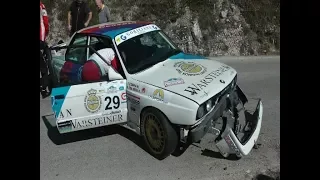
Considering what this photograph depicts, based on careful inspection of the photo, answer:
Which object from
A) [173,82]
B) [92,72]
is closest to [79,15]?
[92,72]

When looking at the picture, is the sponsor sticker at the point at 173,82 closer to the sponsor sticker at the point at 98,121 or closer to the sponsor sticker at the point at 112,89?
the sponsor sticker at the point at 112,89

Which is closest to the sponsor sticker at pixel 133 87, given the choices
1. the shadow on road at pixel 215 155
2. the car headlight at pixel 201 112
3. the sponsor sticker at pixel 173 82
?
the sponsor sticker at pixel 173 82

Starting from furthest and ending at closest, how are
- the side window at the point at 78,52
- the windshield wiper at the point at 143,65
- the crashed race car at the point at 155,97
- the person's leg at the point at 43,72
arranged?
1. the person's leg at the point at 43,72
2. the side window at the point at 78,52
3. the windshield wiper at the point at 143,65
4. the crashed race car at the point at 155,97

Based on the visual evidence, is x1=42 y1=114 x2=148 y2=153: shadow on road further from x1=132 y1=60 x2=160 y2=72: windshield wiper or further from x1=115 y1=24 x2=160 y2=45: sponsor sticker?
x1=115 y1=24 x2=160 y2=45: sponsor sticker

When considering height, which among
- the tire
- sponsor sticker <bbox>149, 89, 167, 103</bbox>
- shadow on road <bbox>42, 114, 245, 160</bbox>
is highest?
sponsor sticker <bbox>149, 89, 167, 103</bbox>

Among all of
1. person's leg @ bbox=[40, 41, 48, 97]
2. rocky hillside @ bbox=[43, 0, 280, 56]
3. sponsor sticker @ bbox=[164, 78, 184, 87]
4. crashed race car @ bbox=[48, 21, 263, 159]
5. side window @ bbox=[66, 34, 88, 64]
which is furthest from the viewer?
rocky hillside @ bbox=[43, 0, 280, 56]

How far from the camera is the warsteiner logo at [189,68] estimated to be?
504 centimetres

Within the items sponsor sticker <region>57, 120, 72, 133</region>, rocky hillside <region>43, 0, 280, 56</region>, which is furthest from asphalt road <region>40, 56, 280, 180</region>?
rocky hillside <region>43, 0, 280, 56</region>

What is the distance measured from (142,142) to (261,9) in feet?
29.6

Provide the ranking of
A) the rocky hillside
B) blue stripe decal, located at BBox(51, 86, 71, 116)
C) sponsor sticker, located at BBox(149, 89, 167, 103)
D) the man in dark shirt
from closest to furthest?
1. sponsor sticker, located at BBox(149, 89, 167, 103)
2. blue stripe decal, located at BBox(51, 86, 71, 116)
3. the man in dark shirt
4. the rocky hillside

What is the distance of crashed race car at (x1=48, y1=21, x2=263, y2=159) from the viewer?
179 inches

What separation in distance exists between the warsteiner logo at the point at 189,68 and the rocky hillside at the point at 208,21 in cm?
681

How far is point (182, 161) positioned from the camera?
16.0 ft
